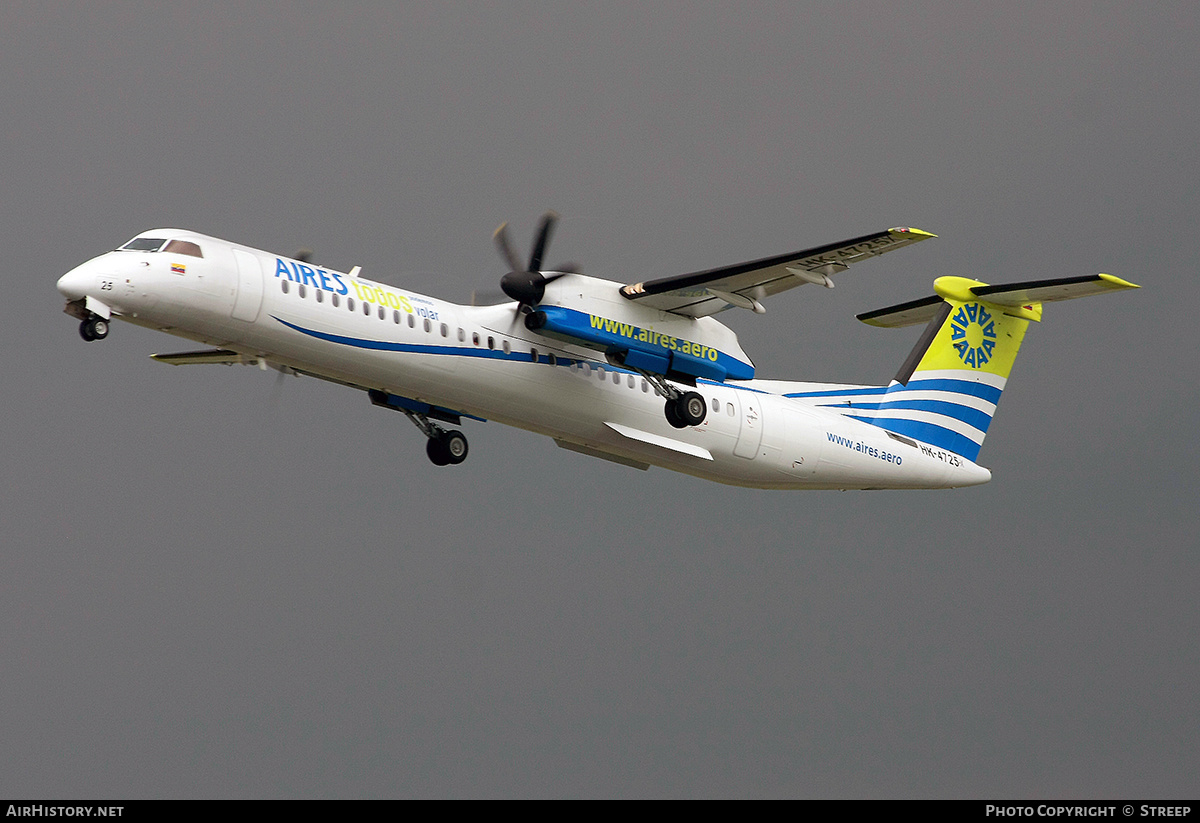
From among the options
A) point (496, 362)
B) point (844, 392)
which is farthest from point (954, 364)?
point (496, 362)

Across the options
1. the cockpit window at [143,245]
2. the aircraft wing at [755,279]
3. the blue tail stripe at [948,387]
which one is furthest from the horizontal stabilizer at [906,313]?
the cockpit window at [143,245]

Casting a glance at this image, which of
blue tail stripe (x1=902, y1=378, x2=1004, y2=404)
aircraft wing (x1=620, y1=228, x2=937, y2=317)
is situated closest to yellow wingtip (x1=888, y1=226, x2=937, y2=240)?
aircraft wing (x1=620, y1=228, x2=937, y2=317)

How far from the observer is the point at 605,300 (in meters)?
18.5

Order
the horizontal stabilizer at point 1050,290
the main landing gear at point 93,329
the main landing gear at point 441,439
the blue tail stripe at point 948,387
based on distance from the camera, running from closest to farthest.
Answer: the main landing gear at point 93,329 → the horizontal stabilizer at point 1050,290 → the main landing gear at point 441,439 → the blue tail stripe at point 948,387

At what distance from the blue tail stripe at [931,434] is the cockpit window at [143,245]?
38.3ft

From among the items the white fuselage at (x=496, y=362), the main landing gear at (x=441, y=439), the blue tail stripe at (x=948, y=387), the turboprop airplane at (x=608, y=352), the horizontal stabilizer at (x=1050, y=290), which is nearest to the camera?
the white fuselage at (x=496, y=362)

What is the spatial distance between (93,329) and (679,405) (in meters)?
8.18

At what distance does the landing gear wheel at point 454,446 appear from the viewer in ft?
66.0

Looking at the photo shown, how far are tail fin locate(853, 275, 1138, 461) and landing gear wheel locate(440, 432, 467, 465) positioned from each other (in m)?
6.87

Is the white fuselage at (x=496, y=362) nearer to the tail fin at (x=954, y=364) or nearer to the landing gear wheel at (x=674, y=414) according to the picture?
the landing gear wheel at (x=674, y=414)

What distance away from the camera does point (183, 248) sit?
1602cm

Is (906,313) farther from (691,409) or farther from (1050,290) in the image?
(691,409)

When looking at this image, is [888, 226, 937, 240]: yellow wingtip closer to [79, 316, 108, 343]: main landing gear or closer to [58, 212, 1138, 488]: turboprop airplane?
[58, 212, 1138, 488]: turboprop airplane

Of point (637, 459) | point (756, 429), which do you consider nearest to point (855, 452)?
point (756, 429)
